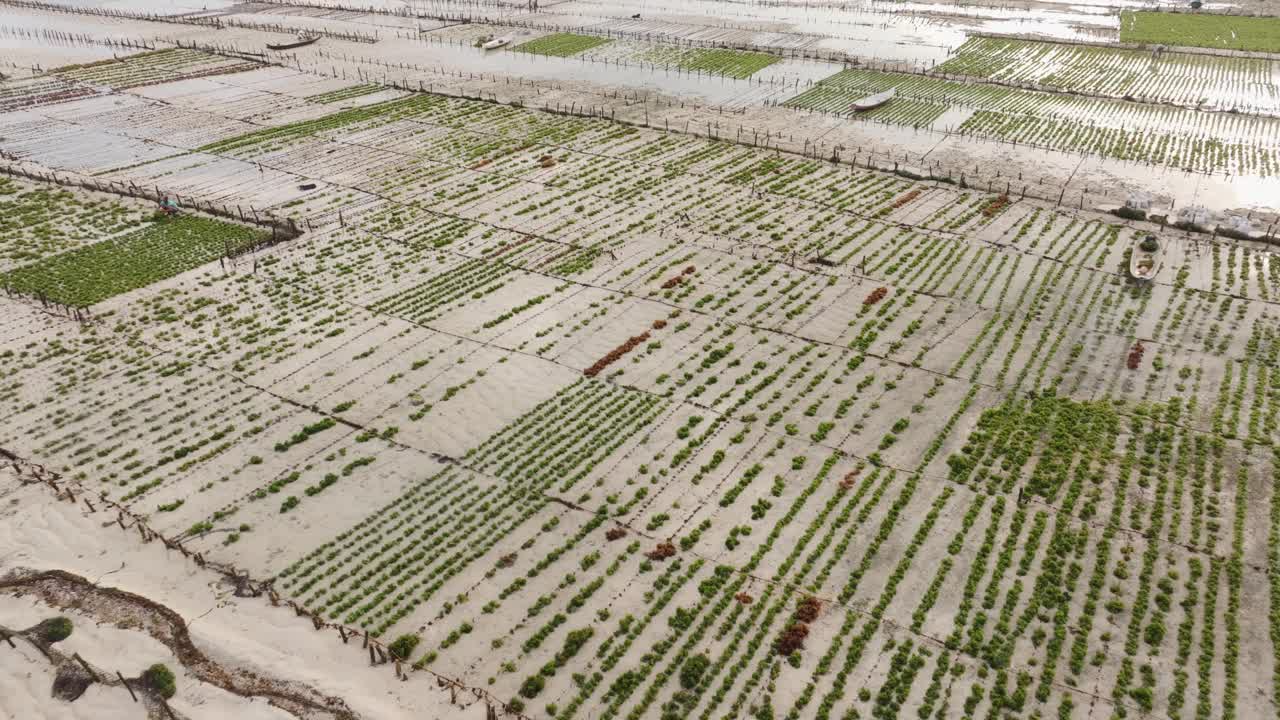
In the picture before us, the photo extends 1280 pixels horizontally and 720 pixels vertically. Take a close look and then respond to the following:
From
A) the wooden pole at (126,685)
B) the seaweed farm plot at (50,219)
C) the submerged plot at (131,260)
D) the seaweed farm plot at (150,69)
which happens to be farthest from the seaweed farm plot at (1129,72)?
the wooden pole at (126,685)

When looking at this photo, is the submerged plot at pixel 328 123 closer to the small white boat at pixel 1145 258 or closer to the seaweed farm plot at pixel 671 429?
the seaweed farm plot at pixel 671 429

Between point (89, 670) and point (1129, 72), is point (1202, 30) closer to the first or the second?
point (1129, 72)

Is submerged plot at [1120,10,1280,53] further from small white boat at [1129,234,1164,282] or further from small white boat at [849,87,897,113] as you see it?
small white boat at [1129,234,1164,282]

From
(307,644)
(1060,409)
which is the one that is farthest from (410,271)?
(1060,409)

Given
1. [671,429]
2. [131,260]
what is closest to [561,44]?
[131,260]

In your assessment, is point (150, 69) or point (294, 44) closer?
point (150, 69)
